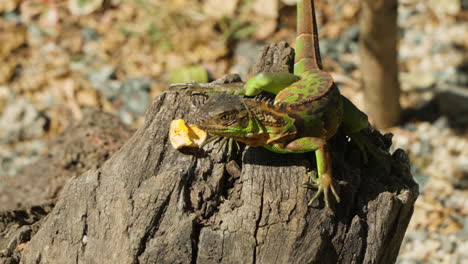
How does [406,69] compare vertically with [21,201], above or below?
below

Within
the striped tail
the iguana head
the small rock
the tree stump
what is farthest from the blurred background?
the iguana head

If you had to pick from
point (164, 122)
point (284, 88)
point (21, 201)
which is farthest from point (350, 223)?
point (21, 201)

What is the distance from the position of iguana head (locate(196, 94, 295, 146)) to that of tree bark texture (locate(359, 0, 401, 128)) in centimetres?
324

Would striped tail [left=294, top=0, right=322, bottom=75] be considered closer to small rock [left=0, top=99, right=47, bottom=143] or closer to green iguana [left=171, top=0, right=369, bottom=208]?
green iguana [left=171, top=0, right=369, bottom=208]

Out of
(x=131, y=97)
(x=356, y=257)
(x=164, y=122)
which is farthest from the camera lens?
(x=131, y=97)

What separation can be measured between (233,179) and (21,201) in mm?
2311

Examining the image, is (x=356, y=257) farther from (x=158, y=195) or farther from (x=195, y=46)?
(x=195, y=46)

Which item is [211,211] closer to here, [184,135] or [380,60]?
[184,135]

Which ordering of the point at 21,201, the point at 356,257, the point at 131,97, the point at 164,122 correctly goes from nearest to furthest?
the point at 356,257 < the point at 164,122 < the point at 21,201 < the point at 131,97

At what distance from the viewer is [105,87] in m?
7.87

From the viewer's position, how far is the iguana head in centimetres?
355

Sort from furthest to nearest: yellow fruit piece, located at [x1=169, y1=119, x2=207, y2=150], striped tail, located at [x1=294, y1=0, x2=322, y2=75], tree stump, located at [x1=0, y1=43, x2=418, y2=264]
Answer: striped tail, located at [x1=294, y1=0, x2=322, y2=75], yellow fruit piece, located at [x1=169, y1=119, x2=207, y2=150], tree stump, located at [x1=0, y1=43, x2=418, y2=264]

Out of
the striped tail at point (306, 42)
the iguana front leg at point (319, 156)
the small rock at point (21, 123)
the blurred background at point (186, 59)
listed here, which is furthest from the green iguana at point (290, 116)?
the small rock at point (21, 123)

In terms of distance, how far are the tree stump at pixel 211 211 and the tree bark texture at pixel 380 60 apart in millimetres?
2956
